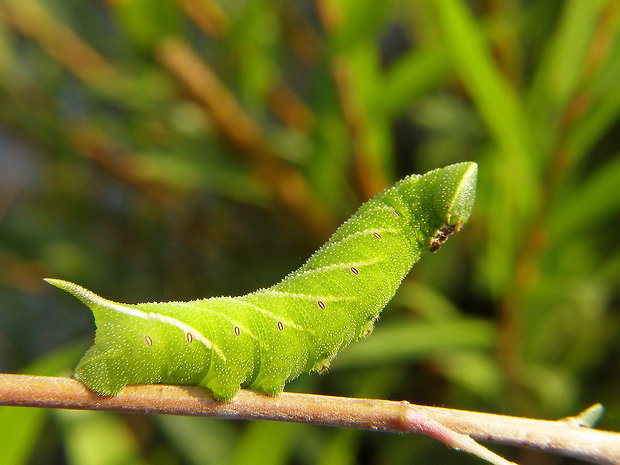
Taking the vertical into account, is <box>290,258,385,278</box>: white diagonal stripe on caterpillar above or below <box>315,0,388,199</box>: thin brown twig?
below

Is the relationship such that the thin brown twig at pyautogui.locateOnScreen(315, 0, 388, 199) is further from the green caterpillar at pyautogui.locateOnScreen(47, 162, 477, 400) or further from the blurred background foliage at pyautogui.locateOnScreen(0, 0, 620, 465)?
the green caterpillar at pyautogui.locateOnScreen(47, 162, 477, 400)

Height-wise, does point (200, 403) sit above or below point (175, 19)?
below

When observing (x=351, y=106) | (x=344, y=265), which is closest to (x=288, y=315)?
(x=344, y=265)

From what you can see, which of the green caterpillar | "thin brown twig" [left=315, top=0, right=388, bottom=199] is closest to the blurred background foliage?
"thin brown twig" [left=315, top=0, right=388, bottom=199]

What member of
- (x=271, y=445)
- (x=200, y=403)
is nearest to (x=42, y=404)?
(x=200, y=403)

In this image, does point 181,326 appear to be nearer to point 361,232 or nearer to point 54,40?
point 361,232

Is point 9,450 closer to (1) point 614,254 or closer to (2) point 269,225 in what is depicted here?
(2) point 269,225

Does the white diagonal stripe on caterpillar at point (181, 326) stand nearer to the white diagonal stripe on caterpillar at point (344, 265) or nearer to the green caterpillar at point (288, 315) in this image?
the green caterpillar at point (288, 315)
